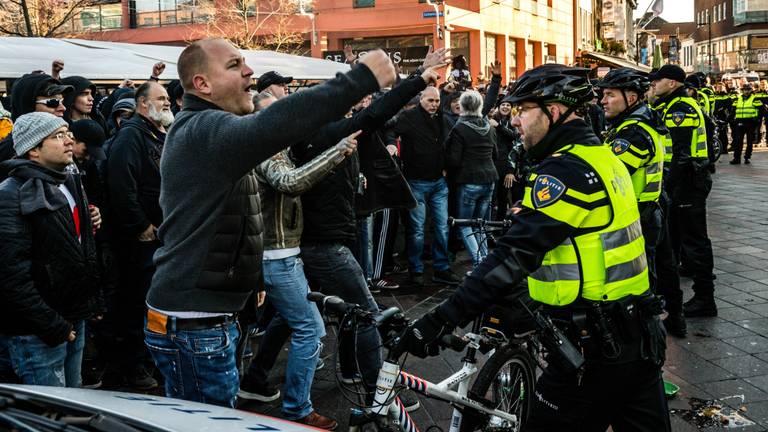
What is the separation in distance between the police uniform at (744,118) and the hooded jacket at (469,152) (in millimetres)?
13190

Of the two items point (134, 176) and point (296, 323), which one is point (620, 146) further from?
point (134, 176)

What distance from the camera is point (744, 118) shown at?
62.8ft

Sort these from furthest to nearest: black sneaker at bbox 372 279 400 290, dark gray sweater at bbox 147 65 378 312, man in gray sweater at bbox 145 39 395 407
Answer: black sneaker at bbox 372 279 400 290 < man in gray sweater at bbox 145 39 395 407 < dark gray sweater at bbox 147 65 378 312

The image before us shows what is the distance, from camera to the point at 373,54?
2.41 m

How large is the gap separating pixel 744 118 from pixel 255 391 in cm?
1742

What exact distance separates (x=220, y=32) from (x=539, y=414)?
35.3m

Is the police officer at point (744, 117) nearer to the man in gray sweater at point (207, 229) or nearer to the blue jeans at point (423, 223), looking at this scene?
the blue jeans at point (423, 223)

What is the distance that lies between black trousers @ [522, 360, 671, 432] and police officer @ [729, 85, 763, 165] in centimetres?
1804

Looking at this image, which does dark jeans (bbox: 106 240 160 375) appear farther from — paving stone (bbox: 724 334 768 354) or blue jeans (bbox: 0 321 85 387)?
paving stone (bbox: 724 334 768 354)

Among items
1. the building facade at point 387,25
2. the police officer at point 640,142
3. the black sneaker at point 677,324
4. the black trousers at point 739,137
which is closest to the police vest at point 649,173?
the police officer at point 640,142

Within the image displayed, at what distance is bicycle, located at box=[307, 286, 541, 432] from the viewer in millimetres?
3084

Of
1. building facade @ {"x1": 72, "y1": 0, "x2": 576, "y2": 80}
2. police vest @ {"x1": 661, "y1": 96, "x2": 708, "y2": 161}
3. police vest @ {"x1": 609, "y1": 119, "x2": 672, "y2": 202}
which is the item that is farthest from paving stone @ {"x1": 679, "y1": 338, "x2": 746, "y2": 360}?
building facade @ {"x1": 72, "y1": 0, "x2": 576, "y2": 80}

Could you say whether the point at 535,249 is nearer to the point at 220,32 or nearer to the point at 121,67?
the point at 121,67

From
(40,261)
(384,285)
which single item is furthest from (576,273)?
(384,285)
